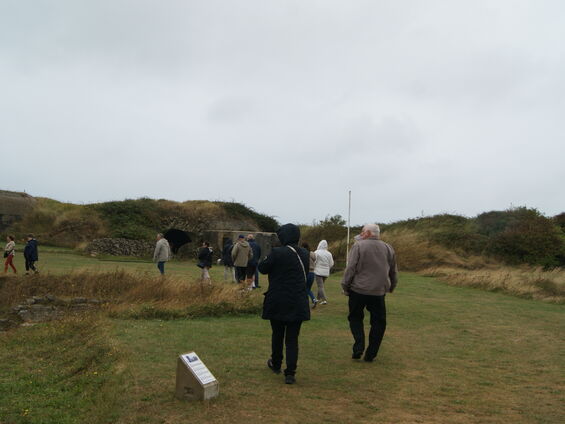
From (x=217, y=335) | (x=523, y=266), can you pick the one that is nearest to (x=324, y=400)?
(x=217, y=335)

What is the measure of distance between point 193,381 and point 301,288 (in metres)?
1.68

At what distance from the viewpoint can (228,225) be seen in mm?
34969

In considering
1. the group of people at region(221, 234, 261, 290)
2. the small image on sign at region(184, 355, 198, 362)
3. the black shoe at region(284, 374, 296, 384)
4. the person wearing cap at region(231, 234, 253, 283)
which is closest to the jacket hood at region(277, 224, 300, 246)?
the black shoe at region(284, 374, 296, 384)

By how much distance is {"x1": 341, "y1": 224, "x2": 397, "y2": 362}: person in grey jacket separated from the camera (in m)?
7.27

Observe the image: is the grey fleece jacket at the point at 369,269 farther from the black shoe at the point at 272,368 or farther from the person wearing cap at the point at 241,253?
the person wearing cap at the point at 241,253

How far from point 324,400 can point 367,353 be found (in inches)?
77.4

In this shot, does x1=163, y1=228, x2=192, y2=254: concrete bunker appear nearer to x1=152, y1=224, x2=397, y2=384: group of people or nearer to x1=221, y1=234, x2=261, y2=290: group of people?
x1=221, y1=234, x2=261, y2=290: group of people

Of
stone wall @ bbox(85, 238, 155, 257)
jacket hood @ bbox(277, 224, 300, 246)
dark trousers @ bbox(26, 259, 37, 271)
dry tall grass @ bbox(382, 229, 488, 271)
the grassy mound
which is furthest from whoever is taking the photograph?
the grassy mound

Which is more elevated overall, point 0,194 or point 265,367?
point 0,194

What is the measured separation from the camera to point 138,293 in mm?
13273

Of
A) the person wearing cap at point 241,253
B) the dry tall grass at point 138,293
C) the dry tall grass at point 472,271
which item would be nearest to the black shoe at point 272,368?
the dry tall grass at point 138,293

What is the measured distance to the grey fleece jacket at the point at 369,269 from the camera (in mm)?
7250

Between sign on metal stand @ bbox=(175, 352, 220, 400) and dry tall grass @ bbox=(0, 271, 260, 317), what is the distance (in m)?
6.13

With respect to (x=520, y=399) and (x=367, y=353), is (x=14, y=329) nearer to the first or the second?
(x=367, y=353)
